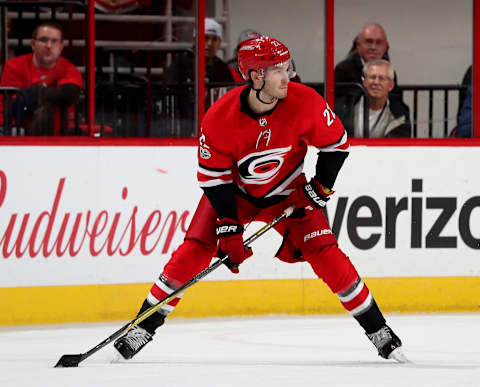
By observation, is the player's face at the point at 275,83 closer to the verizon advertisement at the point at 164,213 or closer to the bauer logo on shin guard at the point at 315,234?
the bauer logo on shin guard at the point at 315,234

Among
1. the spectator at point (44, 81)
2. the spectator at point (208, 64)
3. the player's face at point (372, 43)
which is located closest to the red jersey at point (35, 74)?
the spectator at point (44, 81)

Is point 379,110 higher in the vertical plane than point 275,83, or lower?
lower

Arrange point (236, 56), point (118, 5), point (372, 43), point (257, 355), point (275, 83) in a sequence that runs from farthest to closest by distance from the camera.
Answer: point (372, 43) → point (236, 56) → point (118, 5) → point (257, 355) → point (275, 83)

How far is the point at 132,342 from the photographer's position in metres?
4.19

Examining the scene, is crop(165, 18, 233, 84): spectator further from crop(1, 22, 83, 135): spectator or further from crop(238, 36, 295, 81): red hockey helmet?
crop(238, 36, 295, 81): red hockey helmet

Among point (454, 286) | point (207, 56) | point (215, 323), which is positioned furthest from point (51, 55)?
point (454, 286)

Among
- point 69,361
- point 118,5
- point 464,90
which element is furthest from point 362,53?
point 69,361

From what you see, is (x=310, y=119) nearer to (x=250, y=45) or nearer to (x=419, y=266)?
(x=250, y=45)

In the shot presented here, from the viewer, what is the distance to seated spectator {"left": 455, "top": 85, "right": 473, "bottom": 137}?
249 inches

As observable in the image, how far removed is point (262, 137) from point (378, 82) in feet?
7.85

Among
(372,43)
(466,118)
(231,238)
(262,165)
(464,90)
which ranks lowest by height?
(231,238)

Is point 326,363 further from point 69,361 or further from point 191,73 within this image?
point 191,73

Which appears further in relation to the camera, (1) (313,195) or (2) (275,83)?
(1) (313,195)

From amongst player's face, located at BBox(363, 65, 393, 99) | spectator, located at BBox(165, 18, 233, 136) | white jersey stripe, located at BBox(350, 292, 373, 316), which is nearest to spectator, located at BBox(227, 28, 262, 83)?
spectator, located at BBox(165, 18, 233, 136)
